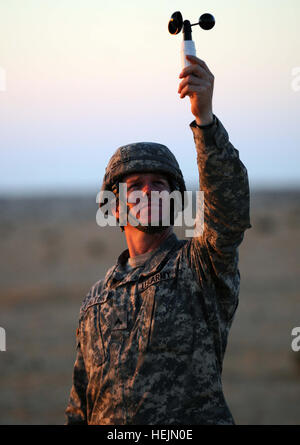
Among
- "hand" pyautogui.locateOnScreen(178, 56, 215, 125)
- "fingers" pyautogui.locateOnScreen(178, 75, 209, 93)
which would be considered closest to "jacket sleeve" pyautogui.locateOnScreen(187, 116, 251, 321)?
"hand" pyautogui.locateOnScreen(178, 56, 215, 125)

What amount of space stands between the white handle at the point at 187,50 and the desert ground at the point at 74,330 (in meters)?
8.50

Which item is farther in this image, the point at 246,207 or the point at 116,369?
the point at 116,369

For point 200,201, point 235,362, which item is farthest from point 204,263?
point 235,362

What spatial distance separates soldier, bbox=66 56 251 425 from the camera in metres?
3.20

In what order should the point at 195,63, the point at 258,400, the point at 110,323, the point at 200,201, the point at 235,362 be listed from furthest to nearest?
the point at 235,362 → the point at 258,400 → the point at 110,323 → the point at 200,201 → the point at 195,63

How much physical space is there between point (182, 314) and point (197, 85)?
1312 mm

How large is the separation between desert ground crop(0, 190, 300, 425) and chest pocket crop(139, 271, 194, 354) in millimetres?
7523

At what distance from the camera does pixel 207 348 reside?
11.5ft

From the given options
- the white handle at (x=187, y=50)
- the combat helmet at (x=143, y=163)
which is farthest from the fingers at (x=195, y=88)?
the combat helmet at (x=143, y=163)

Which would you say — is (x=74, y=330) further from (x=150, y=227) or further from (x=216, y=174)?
(x=216, y=174)

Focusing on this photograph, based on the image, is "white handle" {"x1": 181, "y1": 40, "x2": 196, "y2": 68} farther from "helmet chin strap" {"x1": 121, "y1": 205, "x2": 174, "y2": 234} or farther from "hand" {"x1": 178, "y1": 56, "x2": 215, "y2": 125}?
"helmet chin strap" {"x1": 121, "y1": 205, "x2": 174, "y2": 234}

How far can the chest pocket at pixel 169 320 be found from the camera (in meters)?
3.48
